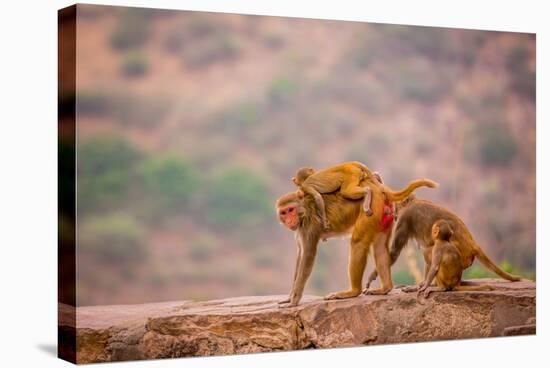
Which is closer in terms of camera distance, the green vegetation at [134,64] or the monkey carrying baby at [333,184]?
the green vegetation at [134,64]

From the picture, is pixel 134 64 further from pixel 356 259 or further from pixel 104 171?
pixel 356 259

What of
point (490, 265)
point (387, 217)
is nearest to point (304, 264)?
point (387, 217)

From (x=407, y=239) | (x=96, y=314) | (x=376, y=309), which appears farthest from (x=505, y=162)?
(x=96, y=314)

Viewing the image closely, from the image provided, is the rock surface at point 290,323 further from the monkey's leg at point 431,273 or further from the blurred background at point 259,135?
the blurred background at point 259,135

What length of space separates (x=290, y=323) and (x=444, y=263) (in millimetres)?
1797

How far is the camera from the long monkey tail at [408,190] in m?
11.8

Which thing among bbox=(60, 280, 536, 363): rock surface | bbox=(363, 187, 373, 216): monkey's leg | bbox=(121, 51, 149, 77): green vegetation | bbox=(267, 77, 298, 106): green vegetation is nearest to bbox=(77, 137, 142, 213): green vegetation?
bbox=(121, 51, 149, 77): green vegetation

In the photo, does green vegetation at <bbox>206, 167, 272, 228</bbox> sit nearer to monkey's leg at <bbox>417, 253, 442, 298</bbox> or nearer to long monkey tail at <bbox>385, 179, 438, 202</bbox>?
long monkey tail at <bbox>385, 179, 438, 202</bbox>

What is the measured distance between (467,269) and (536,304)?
3.16ft

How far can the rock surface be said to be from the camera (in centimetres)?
1066

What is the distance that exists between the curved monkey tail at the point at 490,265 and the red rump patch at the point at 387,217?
1114mm

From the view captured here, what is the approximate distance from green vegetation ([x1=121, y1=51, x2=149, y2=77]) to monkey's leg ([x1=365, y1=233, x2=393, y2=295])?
2.91 m

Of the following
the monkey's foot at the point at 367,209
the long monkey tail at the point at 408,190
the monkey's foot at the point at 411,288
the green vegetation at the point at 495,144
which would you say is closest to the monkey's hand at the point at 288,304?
the monkey's foot at the point at 367,209

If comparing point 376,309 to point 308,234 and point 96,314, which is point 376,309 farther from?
point 96,314
